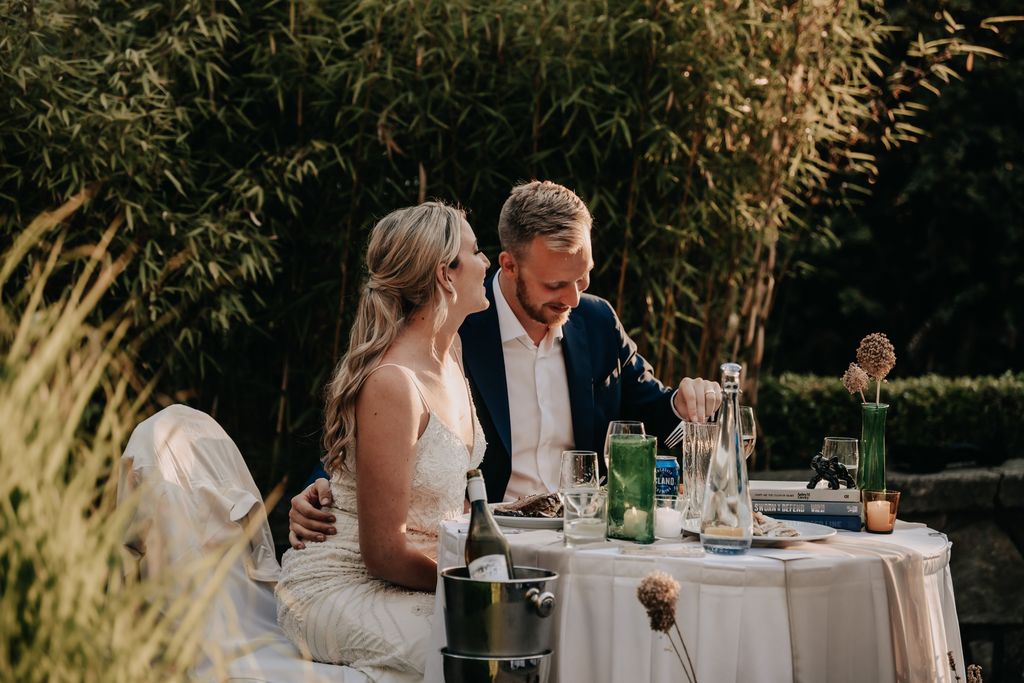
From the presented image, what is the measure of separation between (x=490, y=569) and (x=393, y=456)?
542 mm

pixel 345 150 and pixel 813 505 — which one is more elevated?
pixel 345 150

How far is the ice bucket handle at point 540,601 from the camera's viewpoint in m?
1.96

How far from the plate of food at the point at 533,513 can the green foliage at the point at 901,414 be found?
299cm

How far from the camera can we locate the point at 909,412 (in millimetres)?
5324

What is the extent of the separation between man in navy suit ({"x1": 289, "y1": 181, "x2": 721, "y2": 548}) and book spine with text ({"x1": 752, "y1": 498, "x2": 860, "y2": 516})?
2.51 ft

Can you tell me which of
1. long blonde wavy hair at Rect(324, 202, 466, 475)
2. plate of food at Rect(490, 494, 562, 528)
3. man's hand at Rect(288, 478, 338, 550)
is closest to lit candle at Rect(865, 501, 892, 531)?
plate of food at Rect(490, 494, 562, 528)

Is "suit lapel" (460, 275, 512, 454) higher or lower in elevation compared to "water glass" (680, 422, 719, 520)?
higher

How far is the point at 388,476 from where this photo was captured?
8.04ft

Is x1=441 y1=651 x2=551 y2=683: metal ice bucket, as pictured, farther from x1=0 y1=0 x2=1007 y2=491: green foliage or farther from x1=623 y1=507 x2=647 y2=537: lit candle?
x1=0 y1=0 x2=1007 y2=491: green foliage

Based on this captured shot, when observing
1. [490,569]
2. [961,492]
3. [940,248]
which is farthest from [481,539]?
[940,248]

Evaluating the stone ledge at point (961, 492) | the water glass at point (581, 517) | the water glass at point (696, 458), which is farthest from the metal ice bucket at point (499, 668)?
the stone ledge at point (961, 492)

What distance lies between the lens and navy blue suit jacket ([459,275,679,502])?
10.9 feet

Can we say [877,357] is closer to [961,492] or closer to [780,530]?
[780,530]

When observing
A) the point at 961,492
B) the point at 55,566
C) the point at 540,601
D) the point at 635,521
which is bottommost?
the point at 961,492
